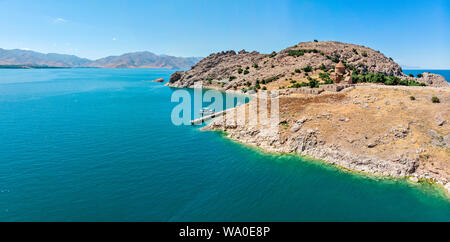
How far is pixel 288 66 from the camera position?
388ft

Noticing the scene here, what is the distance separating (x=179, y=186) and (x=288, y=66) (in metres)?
104

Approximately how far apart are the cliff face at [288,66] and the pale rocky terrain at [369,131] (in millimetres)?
55892

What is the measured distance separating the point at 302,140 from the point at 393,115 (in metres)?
15.6

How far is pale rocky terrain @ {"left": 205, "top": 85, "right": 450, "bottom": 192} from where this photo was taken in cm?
3181

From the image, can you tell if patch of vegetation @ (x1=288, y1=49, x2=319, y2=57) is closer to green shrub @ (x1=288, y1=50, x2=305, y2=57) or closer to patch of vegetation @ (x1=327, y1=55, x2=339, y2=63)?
green shrub @ (x1=288, y1=50, x2=305, y2=57)

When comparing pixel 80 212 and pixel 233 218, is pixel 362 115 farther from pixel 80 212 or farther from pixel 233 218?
pixel 80 212

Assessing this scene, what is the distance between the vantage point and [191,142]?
44094 millimetres

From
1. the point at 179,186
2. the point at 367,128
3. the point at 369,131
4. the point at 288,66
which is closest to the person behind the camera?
the point at 179,186

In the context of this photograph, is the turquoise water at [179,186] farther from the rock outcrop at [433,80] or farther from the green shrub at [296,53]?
the green shrub at [296,53]

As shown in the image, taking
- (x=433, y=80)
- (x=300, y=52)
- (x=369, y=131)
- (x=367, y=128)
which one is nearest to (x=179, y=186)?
(x=369, y=131)

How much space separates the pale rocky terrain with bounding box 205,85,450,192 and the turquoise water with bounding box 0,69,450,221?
313 cm

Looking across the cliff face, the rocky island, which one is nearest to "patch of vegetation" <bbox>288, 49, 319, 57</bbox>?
the cliff face

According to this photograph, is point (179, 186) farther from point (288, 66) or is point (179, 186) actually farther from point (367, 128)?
point (288, 66)

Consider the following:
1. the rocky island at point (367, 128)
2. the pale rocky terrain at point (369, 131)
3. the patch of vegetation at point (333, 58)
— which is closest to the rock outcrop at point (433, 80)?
the patch of vegetation at point (333, 58)
